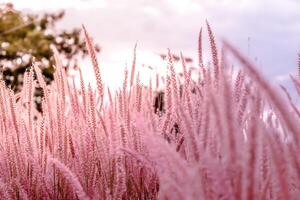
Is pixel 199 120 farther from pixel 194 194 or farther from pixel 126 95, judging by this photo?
pixel 194 194

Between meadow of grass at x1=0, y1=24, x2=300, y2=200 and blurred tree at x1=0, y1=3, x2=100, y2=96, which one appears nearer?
meadow of grass at x1=0, y1=24, x2=300, y2=200

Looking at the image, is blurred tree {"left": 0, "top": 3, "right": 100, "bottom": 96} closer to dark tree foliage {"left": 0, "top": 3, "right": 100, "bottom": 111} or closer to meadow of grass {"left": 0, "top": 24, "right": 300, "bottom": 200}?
dark tree foliage {"left": 0, "top": 3, "right": 100, "bottom": 111}

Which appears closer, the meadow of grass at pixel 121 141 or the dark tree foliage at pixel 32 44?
the meadow of grass at pixel 121 141

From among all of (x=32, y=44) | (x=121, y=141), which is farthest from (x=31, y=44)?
(x=121, y=141)

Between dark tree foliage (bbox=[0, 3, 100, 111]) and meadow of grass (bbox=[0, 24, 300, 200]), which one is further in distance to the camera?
dark tree foliage (bbox=[0, 3, 100, 111])

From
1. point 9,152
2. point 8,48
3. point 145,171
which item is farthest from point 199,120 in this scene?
point 8,48

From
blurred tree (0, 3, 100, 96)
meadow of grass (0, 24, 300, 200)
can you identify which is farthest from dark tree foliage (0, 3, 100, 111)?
meadow of grass (0, 24, 300, 200)

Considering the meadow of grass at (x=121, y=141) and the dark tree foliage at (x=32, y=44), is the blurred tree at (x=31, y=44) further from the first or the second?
the meadow of grass at (x=121, y=141)

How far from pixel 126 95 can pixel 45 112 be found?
13.3 inches

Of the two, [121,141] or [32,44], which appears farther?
[32,44]

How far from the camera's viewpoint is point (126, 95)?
1.86 metres

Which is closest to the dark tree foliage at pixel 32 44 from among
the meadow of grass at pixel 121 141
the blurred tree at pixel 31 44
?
the blurred tree at pixel 31 44

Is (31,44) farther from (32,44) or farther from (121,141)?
(121,141)

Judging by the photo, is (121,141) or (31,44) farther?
(31,44)
